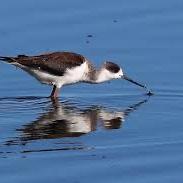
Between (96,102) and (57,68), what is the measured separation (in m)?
0.94

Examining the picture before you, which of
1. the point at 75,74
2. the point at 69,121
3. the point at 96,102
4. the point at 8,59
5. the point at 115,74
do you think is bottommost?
the point at 69,121

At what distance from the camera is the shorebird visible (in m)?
13.1

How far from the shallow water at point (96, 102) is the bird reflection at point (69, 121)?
13mm

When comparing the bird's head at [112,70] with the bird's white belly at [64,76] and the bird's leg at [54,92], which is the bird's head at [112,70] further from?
the bird's leg at [54,92]

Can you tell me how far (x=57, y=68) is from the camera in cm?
1327

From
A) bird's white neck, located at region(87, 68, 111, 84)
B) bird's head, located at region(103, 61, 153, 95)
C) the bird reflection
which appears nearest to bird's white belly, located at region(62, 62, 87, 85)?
bird's white neck, located at region(87, 68, 111, 84)

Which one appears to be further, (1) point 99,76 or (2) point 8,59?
(1) point 99,76

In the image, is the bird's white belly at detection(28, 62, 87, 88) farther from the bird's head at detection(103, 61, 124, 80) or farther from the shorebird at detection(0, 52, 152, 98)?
the bird's head at detection(103, 61, 124, 80)

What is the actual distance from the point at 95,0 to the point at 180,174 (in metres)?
7.56

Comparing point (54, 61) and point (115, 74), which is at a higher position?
point (54, 61)

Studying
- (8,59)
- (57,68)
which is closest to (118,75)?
(57,68)

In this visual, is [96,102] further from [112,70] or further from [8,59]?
[8,59]

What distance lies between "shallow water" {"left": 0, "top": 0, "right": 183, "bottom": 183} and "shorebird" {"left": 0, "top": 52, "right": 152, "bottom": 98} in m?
0.21

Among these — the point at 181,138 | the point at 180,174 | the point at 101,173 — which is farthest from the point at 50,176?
the point at 181,138
